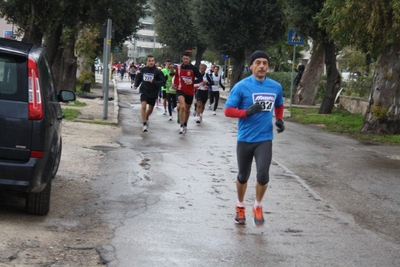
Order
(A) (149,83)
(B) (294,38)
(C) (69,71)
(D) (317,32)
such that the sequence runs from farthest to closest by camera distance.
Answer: (C) (69,71), (B) (294,38), (D) (317,32), (A) (149,83)

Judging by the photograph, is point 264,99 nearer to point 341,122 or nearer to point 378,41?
point 378,41

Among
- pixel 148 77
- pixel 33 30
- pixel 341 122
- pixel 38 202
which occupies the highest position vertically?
pixel 33 30

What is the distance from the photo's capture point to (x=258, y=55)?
27.1ft

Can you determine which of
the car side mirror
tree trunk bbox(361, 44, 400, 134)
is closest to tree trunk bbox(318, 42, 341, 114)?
tree trunk bbox(361, 44, 400, 134)

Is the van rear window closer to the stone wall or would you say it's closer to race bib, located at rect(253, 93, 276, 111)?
race bib, located at rect(253, 93, 276, 111)

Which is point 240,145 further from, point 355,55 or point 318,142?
point 355,55

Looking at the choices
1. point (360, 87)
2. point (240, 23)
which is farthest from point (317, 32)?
point (240, 23)

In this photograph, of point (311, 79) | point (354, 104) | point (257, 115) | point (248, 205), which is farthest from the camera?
point (311, 79)

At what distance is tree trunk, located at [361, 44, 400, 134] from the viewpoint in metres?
19.2

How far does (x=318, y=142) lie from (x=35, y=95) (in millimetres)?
10974

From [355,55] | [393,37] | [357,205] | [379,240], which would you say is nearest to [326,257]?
[379,240]

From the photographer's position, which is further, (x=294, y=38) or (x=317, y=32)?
(x=294, y=38)

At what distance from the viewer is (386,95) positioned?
19.4 metres

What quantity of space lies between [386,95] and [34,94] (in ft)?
43.8
